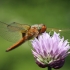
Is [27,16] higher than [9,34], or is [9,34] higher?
[9,34]

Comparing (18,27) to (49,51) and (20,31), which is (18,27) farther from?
(49,51)

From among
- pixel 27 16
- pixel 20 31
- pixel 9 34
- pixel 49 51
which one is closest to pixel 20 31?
pixel 20 31

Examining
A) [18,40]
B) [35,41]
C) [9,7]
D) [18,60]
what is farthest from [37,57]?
[9,7]

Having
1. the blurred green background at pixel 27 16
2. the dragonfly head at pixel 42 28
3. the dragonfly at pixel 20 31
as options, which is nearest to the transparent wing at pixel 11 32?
the dragonfly at pixel 20 31

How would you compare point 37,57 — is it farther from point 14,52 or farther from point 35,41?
point 14,52

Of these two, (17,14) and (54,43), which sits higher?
(54,43)

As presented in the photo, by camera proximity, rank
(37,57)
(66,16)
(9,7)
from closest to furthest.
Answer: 1. (37,57)
2. (66,16)
3. (9,7)
